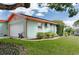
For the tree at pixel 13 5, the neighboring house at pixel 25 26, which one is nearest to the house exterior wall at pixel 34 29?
the neighboring house at pixel 25 26

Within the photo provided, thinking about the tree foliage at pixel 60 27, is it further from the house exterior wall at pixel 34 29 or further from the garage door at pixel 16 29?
the garage door at pixel 16 29

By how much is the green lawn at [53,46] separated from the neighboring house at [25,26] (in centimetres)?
7

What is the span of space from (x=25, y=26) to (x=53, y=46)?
279 mm

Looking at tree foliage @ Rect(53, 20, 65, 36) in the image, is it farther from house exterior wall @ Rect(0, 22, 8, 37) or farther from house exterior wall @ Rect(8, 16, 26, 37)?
house exterior wall @ Rect(0, 22, 8, 37)

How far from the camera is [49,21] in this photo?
2.11 m

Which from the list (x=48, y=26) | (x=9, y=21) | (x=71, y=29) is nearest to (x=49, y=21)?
(x=48, y=26)

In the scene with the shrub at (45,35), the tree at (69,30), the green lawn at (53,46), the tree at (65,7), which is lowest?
the green lawn at (53,46)

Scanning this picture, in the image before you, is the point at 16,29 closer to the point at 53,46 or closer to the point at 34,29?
the point at 34,29

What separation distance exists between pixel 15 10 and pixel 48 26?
0.97 feet

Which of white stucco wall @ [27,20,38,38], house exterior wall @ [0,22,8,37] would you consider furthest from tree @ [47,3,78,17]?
house exterior wall @ [0,22,8,37]

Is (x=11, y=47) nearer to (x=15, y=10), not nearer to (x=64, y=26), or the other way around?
(x=15, y=10)

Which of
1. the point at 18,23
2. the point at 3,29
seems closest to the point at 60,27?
the point at 18,23

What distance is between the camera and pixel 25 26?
2.13m

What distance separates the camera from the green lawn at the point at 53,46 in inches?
82.5
